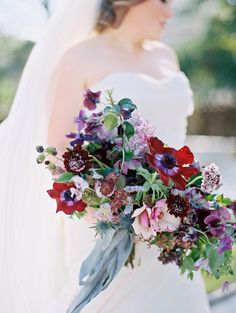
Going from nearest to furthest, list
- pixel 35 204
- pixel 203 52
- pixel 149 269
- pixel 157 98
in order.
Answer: pixel 149 269, pixel 35 204, pixel 157 98, pixel 203 52

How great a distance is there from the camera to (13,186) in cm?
265

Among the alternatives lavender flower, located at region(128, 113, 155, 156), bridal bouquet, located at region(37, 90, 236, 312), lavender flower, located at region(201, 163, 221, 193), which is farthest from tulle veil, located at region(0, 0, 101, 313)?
lavender flower, located at region(201, 163, 221, 193)

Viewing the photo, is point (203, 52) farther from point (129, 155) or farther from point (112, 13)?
point (129, 155)

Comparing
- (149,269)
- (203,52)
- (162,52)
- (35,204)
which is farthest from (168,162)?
(203,52)

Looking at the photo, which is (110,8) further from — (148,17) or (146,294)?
(146,294)

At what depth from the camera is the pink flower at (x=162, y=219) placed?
1983mm

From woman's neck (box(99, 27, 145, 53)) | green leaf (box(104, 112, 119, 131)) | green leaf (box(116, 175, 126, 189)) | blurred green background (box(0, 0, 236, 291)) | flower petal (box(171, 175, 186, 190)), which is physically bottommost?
blurred green background (box(0, 0, 236, 291))

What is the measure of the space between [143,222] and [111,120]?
0.31 metres

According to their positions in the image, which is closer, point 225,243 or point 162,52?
point 225,243

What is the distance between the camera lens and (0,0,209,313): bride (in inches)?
99.6

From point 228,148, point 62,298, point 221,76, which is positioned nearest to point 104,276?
point 62,298

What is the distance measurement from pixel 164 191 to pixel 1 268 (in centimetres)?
90

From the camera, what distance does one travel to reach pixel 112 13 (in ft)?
9.44

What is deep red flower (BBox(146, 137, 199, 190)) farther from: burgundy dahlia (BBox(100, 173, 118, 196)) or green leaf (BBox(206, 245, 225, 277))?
green leaf (BBox(206, 245, 225, 277))
